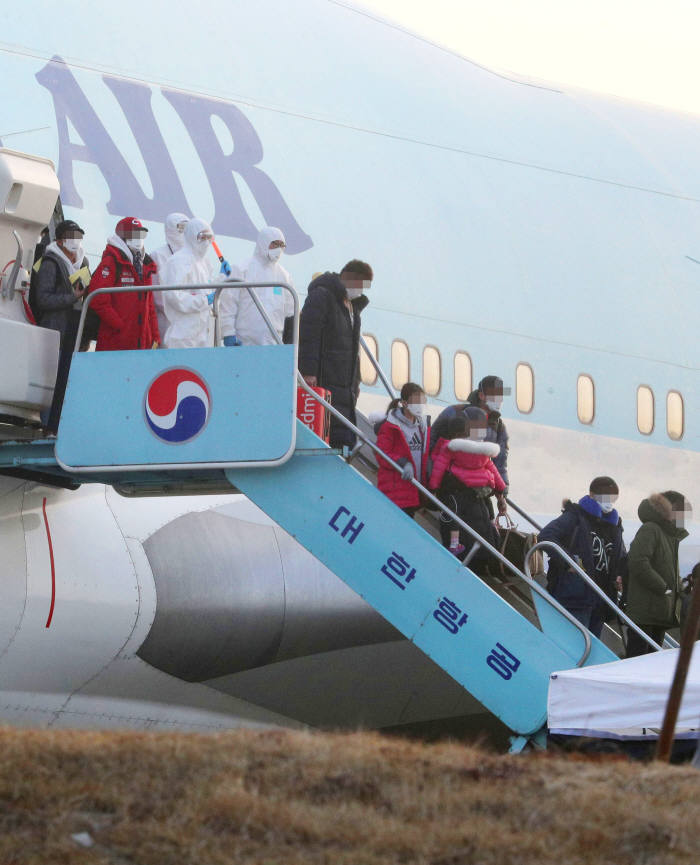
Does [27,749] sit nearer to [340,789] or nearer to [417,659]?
[340,789]

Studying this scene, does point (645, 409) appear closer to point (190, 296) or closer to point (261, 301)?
point (261, 301)

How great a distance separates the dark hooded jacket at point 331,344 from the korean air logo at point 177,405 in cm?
101

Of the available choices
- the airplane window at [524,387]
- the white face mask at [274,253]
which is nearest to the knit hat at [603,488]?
the white face mask at [274,253]

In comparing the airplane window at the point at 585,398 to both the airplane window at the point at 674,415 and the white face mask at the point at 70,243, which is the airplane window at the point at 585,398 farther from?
A: the white face mask at the point at 70,243

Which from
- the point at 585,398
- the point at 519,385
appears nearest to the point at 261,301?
the point at 519,385

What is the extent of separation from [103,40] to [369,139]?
95.6 inches

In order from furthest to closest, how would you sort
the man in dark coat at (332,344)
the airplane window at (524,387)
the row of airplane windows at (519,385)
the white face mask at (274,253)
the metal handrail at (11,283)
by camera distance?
the airplane window at (524,387) → the row of airplane windows at (519,385) → the white face mask at (274,253) → the man in dark coat at (332,344) → the metal handrail at (11,283)

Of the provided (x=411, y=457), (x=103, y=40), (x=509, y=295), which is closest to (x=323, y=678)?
(x=411, y=457)

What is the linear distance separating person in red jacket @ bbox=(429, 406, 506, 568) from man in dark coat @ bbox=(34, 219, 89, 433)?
7.20 feet

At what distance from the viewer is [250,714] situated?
1025 centimetres

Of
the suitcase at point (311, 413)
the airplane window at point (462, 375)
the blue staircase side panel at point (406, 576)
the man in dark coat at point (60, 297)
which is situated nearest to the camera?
the blue staircase side panel at point (406, 576)

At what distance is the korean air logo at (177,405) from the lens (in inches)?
319

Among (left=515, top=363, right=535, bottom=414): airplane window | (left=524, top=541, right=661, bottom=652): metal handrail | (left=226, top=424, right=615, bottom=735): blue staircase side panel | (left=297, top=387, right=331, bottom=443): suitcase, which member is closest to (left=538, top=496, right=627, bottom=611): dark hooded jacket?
(left=524, top=541, right=661, bottom=652): metal handrail

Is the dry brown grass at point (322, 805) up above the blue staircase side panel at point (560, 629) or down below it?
below
